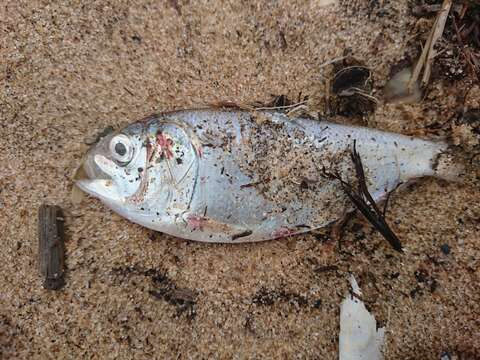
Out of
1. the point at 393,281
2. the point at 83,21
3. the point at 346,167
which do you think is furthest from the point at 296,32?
the point at 393,281

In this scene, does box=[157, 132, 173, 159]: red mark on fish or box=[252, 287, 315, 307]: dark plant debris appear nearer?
box=[157, 132, 173, 159]: red mark on fish

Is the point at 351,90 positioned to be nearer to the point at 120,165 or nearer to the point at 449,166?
the point at 449,166

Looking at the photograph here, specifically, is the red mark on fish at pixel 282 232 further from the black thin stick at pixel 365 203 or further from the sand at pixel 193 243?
the black thin stick at pixel 365 203

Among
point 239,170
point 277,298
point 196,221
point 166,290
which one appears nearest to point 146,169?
point 196,221

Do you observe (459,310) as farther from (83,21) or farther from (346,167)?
(83,21)

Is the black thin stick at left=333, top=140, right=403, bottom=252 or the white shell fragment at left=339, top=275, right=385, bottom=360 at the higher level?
the black thin stick at left=333, top=140, right=403, bottom=252

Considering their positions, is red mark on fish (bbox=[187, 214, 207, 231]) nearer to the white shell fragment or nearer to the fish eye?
the fish eye

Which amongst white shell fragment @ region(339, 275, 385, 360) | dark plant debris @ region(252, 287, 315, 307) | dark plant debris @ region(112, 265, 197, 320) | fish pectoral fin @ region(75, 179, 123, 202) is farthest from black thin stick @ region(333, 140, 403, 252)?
fish pectoral fin @ region(75, 179, 123, 202)
